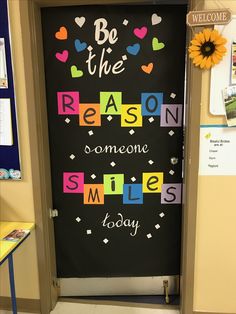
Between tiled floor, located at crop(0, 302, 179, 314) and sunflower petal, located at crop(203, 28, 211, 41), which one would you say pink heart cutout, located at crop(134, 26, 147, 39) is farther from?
tiled floor, located at crop(0, 302, 179, 314)

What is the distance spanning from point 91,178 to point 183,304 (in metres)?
1.06

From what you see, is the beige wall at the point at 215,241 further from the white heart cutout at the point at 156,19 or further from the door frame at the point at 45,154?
the white heart cutout at the point at 156,19

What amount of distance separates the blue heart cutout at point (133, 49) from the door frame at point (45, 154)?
0.25 metres

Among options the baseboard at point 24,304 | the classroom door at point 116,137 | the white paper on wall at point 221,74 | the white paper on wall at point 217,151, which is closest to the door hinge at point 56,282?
the classroom door at point 116,137

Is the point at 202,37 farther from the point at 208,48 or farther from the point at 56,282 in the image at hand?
the point at 56,282

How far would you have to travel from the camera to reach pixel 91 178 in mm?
2246

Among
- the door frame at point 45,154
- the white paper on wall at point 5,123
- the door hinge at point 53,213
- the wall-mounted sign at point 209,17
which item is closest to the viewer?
the wall-mounted sign at point 209,17

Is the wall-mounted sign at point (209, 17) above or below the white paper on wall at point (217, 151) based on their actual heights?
above

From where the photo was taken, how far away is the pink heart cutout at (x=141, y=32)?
202cm

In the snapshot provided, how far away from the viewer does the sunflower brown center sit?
180 centimetres

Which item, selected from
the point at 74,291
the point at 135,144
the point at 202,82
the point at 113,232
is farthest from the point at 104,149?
the point at 74,291

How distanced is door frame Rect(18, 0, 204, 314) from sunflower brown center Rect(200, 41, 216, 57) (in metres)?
0.11

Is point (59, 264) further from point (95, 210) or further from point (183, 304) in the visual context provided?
point (183, 304)

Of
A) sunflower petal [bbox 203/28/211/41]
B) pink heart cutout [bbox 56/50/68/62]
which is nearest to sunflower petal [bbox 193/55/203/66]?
sunflower petal [bbox 203/28/211/41]
